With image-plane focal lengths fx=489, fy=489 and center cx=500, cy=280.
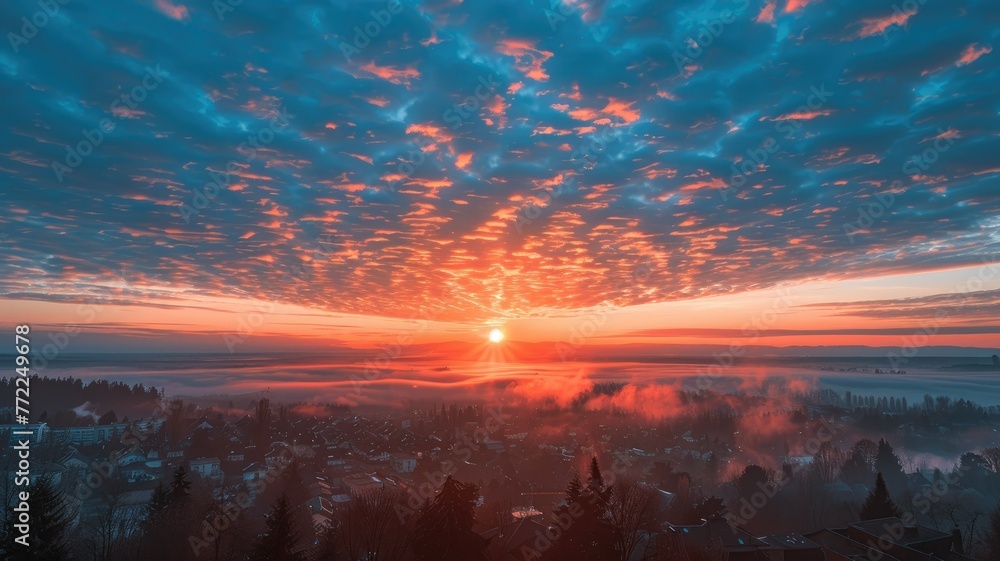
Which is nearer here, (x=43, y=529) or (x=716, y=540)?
(x=43, y=529)

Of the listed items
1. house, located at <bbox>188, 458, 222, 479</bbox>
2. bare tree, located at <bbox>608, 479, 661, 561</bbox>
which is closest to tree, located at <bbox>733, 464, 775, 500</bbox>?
bare tree, located at <bbox>608, 479, 661, 561</bbox>

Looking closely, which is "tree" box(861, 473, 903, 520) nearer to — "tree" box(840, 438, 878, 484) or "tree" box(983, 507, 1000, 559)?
"tree" box(983, 507, 1000, 559)

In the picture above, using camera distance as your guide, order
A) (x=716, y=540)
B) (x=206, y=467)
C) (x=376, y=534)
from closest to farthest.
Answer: (x=376, y=534)
(x=716, y=540)
(x=206, y=467)

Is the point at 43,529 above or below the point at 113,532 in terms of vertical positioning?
above

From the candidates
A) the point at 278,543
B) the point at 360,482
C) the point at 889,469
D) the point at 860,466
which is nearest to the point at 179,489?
the point at 278,543

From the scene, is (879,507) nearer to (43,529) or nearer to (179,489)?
(179,489)

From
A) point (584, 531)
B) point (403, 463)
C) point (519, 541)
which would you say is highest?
point (584, 531)

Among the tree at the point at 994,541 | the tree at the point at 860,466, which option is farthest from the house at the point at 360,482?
the tree at the point at 860,466

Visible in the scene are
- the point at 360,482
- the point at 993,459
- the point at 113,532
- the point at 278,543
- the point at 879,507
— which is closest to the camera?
the point at 278,543

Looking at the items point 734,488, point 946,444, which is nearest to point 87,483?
point 734,488

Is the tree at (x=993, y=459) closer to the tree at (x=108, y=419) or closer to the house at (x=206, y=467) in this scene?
the house at (x=206, y=467)
